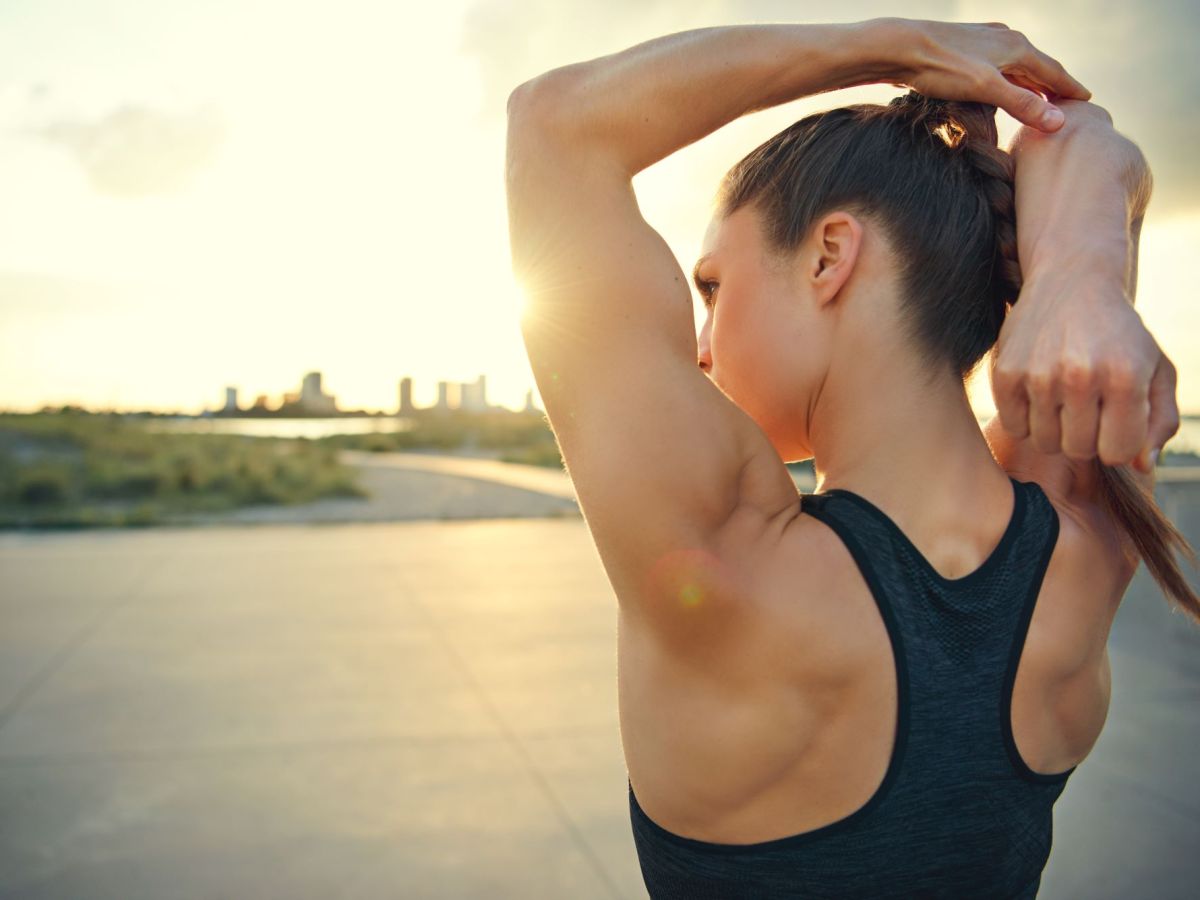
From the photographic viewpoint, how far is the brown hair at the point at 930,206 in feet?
3.00

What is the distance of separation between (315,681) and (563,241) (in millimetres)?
4716

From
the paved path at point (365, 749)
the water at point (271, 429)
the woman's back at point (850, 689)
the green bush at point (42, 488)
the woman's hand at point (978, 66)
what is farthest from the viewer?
the water at point (271, 429)

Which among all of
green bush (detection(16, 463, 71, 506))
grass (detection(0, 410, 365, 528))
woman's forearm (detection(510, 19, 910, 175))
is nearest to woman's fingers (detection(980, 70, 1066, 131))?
woman's forearm (detection(510, 19, 910, 175))

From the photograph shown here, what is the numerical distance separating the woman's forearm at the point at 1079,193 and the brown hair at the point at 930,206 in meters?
0.04

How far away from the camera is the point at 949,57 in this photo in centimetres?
93

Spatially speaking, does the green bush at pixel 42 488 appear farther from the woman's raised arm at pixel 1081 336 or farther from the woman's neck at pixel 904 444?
the woman's raised arm at pixel 1081 336

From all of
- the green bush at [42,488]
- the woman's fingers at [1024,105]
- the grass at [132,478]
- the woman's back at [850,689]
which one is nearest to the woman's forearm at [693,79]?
the woman's fingers at [1024,105]

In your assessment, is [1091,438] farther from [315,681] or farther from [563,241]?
[315,681]

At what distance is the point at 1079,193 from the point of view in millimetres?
891

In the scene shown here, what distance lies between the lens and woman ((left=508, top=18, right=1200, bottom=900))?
788 millimetres

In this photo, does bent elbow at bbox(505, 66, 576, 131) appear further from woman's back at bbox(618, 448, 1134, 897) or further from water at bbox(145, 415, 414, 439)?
water at bbox(145, 415, 414, 439)

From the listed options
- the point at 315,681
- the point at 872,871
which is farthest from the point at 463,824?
the point at 872,871

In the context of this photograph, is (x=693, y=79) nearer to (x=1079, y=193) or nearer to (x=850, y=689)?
(x=1079, y=193)

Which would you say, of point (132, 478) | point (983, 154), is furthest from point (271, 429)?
point (983, 154)
